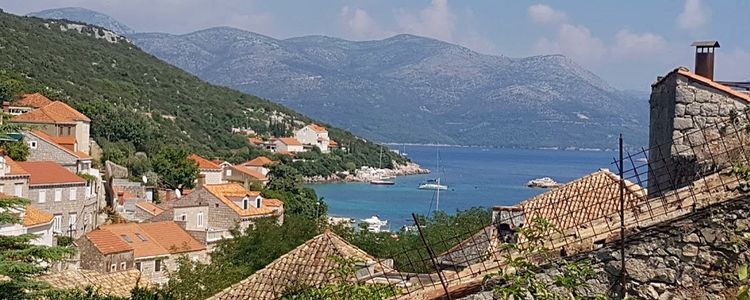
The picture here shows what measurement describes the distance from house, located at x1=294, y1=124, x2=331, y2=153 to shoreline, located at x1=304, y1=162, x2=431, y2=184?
23.3ft

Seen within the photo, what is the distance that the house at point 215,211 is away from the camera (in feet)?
171

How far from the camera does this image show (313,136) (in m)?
162

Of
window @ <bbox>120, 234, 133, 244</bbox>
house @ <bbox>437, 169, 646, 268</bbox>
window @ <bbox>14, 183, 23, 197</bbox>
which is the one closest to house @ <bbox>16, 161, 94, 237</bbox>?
window @ <bbox>14, 183, 23, 197</bbox>

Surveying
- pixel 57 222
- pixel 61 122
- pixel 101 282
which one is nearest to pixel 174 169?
pixel 61 122

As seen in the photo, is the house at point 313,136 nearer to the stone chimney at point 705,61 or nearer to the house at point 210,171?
the house at point 210,171

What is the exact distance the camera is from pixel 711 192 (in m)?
6.32

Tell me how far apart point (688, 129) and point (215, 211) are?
47836 millimetres

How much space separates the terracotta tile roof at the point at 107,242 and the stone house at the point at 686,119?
1311 inches

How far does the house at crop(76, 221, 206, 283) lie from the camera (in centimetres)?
3922

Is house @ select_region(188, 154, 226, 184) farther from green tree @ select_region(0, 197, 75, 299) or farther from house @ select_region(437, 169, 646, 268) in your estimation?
house @ select_region(437, 169, 646, 268)

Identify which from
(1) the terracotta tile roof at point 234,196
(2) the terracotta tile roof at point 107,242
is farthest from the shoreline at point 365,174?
(2) the terracotta tile roof at point 107,242

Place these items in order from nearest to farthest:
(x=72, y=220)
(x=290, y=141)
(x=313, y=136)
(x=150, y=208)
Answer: (x=72, y=220)
(x=150, y=208)
(x=290, y=141)
(x=313, y=136)

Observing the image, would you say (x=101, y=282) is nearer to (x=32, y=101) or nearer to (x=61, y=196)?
(x=61, y=196)

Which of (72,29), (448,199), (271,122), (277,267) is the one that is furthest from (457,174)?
(277,267)
